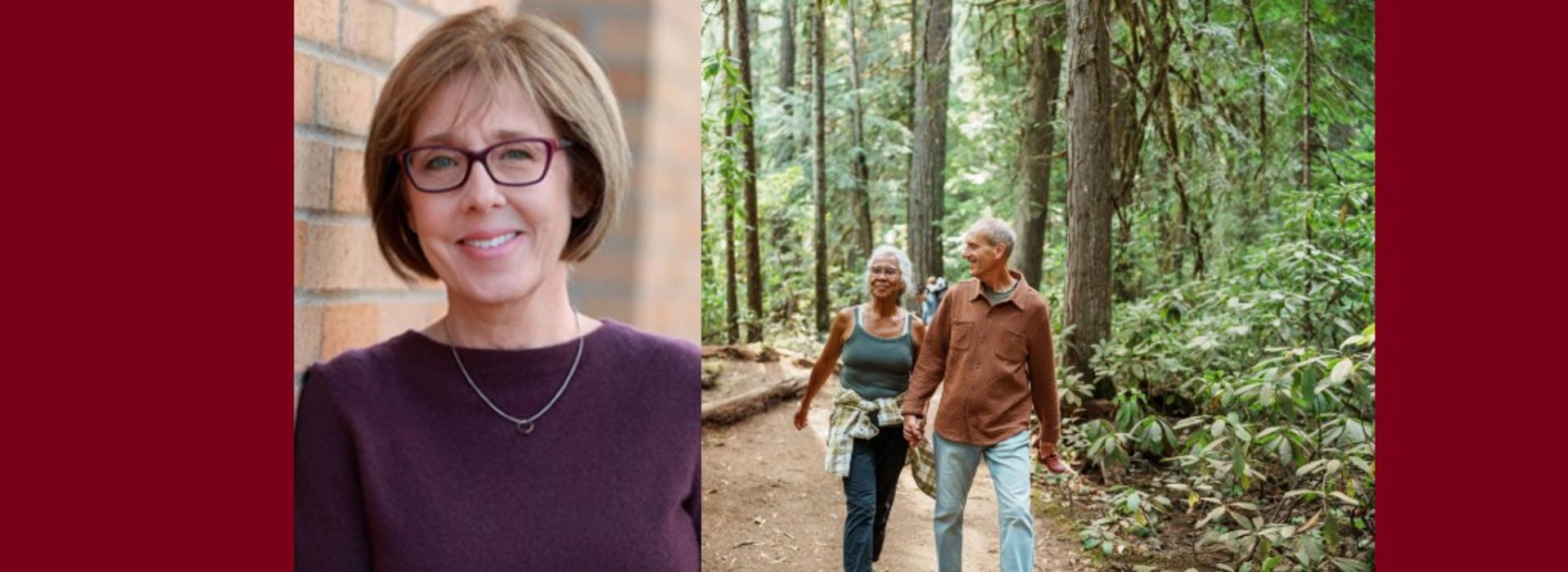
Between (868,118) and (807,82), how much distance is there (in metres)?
1.40

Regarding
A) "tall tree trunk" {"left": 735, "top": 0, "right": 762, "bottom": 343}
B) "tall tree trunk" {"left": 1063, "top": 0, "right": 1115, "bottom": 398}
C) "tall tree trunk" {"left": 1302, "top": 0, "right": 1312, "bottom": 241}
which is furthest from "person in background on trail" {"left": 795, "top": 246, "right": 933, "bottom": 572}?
"tall tree trunk" {"left": 1302, "top": 0, "right": 1312, "bottom": 241}

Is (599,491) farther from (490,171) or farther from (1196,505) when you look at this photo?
(1196,505)

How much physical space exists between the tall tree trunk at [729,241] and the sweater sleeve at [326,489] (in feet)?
5.48

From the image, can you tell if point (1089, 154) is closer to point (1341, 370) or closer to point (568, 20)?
point (1341, 370)

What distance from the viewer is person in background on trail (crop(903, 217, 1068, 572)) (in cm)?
262

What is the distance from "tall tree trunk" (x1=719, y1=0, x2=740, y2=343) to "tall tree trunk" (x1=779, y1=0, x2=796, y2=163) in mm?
620

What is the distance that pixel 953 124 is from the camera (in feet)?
19.3

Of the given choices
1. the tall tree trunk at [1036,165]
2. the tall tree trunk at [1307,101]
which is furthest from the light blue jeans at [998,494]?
the tall tree trunk at [1036,165]

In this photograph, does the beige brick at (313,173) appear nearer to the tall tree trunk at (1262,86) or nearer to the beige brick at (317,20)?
the beige brick at (317,20)

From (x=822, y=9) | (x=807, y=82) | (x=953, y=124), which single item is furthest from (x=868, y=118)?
(x=822, y=9)

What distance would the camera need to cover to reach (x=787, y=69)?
561cm

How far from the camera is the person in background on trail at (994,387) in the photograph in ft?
8.58

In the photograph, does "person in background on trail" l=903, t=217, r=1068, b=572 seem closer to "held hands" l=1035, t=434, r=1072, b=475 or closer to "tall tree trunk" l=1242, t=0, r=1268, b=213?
"held hands" l=1035, t=434, r=1072, b=475

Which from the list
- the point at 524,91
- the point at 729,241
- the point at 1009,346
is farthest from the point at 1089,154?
the point at 524,91
